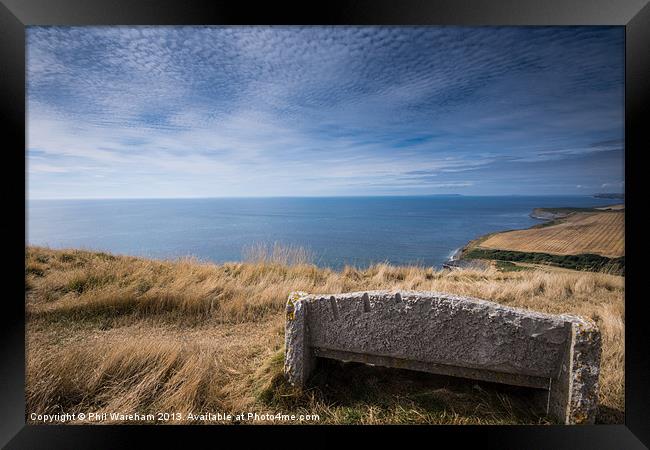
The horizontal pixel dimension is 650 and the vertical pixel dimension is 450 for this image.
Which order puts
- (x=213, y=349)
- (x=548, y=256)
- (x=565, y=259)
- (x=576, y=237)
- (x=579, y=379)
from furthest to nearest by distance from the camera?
(x=548, y=256) → (x=565, y=259) → (x=576, y=237) → (x=213, y=349) → (x=579, y=379)

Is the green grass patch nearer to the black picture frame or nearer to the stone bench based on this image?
the black picture frame

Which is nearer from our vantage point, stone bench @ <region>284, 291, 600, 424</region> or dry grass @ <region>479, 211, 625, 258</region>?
stone bench @ <region>284, 291, 600, 424</region>

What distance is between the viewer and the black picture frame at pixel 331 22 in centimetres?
207

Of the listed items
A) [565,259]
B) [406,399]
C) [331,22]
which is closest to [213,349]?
[406,399]

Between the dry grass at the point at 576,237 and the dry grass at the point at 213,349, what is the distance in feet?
1.67

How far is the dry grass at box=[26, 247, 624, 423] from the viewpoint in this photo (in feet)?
6.75

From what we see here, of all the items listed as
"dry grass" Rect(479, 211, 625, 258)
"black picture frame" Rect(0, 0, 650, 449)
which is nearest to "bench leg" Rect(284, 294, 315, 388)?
"black picture frame" Rect(0, 0, 650, 449)

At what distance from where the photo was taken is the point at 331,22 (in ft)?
6.97

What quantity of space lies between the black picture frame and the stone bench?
2.07 feet

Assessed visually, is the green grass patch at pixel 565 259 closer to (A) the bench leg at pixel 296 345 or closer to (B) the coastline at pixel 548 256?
(B) the coastline at pixel 548 256

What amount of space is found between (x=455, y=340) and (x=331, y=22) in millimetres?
2443

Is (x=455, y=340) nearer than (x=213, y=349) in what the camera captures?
Yes

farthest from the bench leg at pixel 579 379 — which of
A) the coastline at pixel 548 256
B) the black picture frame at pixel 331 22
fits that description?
the coastline at pixel 548 256

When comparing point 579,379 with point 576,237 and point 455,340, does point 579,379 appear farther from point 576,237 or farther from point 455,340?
point 576,237
